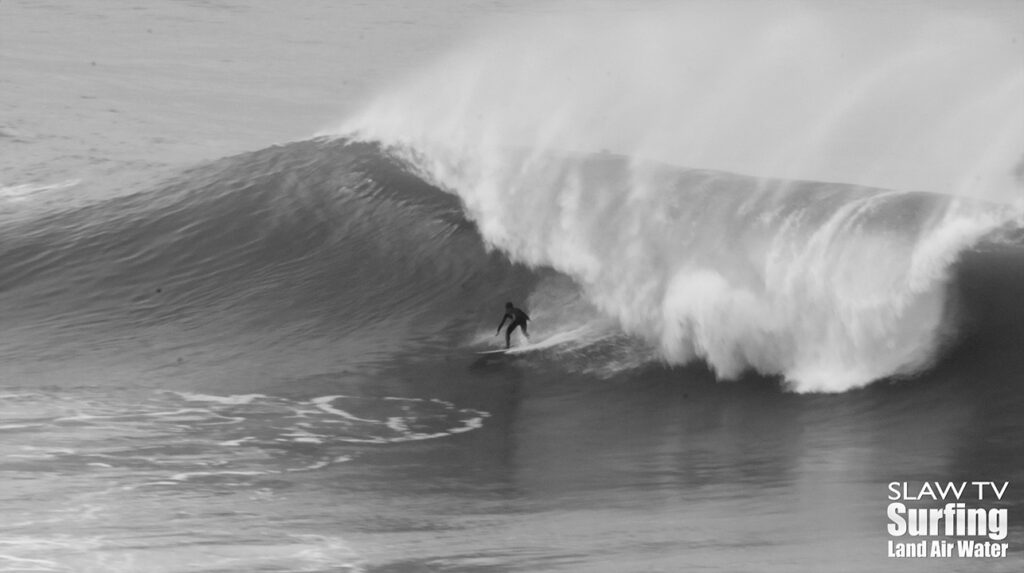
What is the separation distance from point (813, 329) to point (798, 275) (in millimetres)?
753

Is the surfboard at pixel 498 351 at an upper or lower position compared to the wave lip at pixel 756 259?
lower

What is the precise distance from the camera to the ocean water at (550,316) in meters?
10.4

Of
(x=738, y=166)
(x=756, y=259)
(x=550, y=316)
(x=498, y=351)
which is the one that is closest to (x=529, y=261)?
(x=550, y=316)

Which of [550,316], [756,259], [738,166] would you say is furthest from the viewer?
→ [738,166]

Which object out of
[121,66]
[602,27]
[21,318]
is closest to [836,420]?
[21,318]

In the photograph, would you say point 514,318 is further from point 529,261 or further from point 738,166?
point 738,166

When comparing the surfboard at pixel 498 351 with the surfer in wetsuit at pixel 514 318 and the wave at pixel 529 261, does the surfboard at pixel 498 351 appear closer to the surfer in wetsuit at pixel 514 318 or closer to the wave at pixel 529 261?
the surfer in wetsuit at pixel 514 318

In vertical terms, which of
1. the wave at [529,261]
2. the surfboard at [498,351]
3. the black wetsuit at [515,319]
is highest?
the wave at [529,261]

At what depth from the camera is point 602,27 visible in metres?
29.3

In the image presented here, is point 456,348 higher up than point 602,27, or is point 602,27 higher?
point 602,27

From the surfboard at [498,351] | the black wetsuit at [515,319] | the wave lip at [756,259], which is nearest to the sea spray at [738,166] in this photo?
the wave lip at [756,259]

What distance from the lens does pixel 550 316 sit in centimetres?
1634

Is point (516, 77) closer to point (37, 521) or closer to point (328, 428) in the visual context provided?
point (328, 428)

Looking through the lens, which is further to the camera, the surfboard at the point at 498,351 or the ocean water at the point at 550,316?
the surfboard at the point at 498,351
